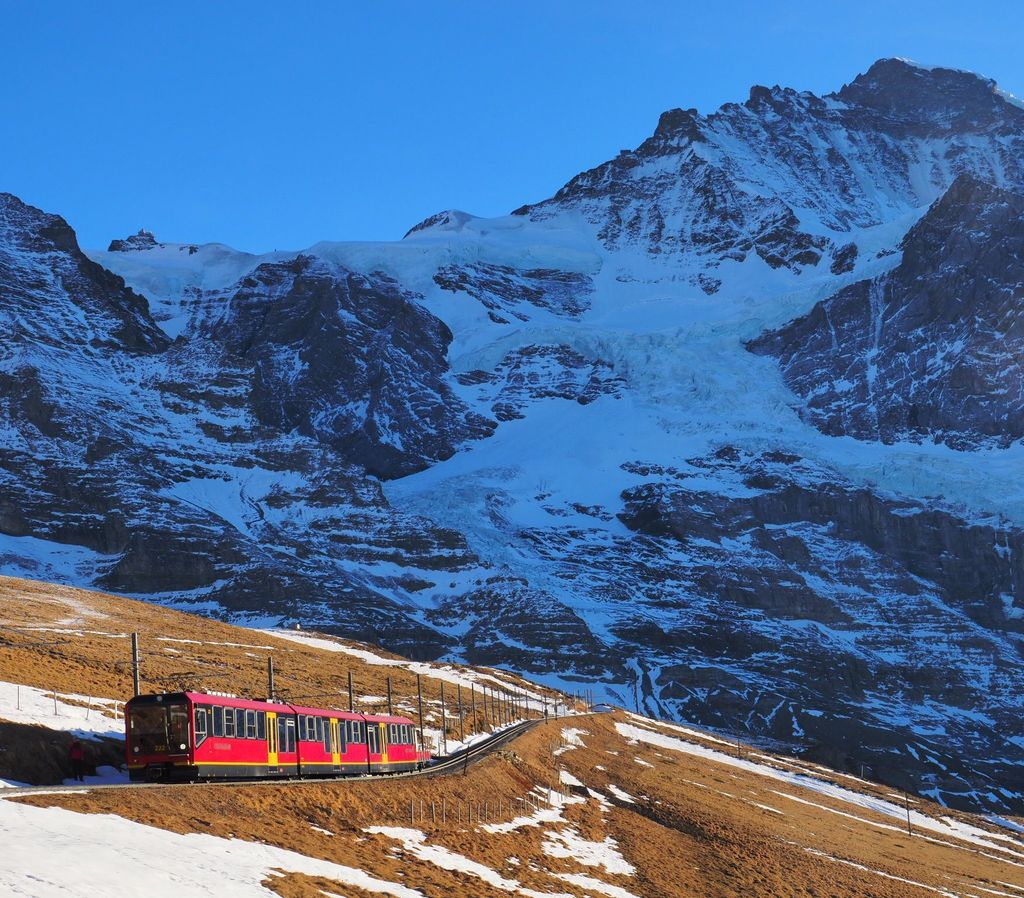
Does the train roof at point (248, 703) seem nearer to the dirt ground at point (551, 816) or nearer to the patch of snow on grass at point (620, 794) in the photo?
the dirt ground at point (551, 816)

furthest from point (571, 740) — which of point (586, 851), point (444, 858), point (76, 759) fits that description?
point (76, 759)

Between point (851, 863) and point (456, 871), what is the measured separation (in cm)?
2744

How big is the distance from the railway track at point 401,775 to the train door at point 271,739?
84 centimetres

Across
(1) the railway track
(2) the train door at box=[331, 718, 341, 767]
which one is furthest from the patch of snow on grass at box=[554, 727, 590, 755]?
(2) the train door at box=[331, 718, 341, 767]

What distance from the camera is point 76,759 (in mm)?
41344

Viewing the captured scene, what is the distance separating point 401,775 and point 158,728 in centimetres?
1638

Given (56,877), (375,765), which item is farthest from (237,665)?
(56,877)

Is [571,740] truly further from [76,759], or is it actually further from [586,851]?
[76,759]

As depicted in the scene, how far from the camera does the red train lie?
1641 inches

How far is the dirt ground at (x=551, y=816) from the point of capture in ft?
124

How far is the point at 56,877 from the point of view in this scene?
28266 millimetres

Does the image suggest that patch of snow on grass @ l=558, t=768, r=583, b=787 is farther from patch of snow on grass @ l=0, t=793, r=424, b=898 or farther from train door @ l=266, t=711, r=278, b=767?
patch of snow on grass @ l=0, t=793, r=424, b=898

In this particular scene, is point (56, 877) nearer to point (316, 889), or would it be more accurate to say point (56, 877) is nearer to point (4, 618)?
point (316, 889)

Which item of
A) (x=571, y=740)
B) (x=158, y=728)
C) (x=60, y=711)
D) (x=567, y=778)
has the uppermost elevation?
(x=158, y=728)
